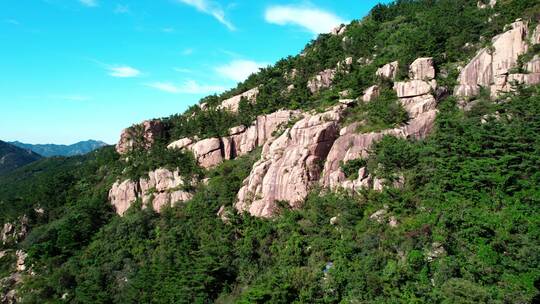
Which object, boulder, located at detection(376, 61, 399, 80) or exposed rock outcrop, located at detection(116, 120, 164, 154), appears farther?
exposed rock outcrop, located at detection(116, 120, 164, 154)

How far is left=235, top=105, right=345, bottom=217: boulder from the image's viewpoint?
50.5m

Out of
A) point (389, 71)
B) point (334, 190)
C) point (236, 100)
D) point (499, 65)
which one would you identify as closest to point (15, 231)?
→ point (236, 100)

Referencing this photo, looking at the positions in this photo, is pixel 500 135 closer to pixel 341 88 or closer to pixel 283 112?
pixel 341 88

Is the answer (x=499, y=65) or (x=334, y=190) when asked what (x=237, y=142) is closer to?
(x=334, y=190)

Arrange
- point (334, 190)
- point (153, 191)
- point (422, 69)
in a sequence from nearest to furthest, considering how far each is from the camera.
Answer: point (334, 190) < point (422, 69) < point (153, 191)

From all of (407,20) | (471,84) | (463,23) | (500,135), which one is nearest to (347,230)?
(500,135)

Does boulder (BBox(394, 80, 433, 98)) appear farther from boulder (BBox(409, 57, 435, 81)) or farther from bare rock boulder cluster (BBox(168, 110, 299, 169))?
bare rock boulder cluster (BBox(168, 110, 299, 169))

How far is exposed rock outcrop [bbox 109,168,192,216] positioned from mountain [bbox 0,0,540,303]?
0.31m

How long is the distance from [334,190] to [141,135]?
44.8 m

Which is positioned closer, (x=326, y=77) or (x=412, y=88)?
(x=412, y=88)

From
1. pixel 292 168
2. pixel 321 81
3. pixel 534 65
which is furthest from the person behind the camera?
pixel 321 81

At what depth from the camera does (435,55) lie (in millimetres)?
55625

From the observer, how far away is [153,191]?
216 feet

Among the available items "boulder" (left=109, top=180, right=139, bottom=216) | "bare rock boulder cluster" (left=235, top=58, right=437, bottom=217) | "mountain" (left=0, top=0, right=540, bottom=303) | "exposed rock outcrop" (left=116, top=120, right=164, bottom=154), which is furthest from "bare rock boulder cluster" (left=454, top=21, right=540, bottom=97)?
"exposed rock outcrop" (left=116, top=120, right=164, bottom=154)
